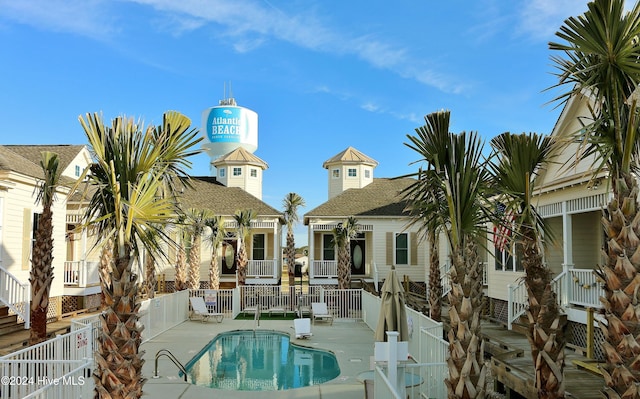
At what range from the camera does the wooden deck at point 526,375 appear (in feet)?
26.4

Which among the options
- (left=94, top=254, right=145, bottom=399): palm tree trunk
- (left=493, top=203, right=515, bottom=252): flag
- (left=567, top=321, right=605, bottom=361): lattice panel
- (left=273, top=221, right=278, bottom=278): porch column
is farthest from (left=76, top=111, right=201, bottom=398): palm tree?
(left=273, top=221, right=278, bottom=278): porch column

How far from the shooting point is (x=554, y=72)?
21.2ft

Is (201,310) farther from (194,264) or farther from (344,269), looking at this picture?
(344,269)

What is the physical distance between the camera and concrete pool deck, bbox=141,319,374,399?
9789 mm

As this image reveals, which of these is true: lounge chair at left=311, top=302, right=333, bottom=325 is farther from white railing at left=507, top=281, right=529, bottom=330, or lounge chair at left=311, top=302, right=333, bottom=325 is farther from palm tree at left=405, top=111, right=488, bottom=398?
palm tree at left=405, top=111, right=488, bottom=398

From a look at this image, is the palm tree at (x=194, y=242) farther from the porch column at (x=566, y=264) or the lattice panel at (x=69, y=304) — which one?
the porch column at (x=566, y=264)

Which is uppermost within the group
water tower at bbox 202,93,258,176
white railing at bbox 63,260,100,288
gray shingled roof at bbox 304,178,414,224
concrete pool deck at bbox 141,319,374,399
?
water tower at bbox 202,93,258,176

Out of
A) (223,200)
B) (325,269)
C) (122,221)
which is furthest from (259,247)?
(122,221)

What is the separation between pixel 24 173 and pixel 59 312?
217 inches

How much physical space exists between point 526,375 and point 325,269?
62.0ft

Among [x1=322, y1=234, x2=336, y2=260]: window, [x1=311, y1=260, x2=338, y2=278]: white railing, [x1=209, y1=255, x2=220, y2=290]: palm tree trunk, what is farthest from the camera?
[x1=322, y1=234, x2=336, y2=260]: window

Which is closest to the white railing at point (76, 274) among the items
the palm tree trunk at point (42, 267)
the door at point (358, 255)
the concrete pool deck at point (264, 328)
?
the concrete pool deck at point (264, 328)

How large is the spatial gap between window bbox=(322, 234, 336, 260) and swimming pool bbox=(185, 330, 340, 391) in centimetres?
1302

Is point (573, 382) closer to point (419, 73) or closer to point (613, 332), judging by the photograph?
point (613, 332)
